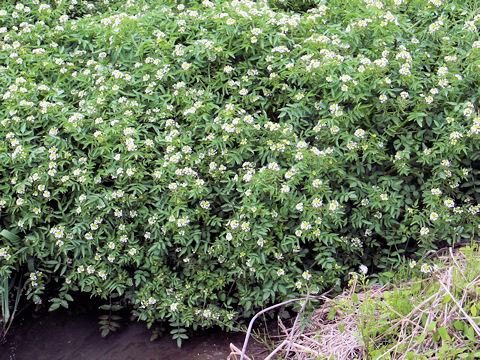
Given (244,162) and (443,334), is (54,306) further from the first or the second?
(443,334)

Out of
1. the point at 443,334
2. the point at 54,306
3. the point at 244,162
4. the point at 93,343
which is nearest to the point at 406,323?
the point at 443,334

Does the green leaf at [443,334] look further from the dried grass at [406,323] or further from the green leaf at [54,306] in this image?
the green leaf at [54,306]

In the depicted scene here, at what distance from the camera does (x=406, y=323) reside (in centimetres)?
238

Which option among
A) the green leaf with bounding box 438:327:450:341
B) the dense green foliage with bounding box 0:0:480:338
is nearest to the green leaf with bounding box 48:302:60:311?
the dense green foliage with bounding box 0:0:480:338

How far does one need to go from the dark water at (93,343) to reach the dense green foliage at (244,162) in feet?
0.62

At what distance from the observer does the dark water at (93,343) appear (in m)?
3.25

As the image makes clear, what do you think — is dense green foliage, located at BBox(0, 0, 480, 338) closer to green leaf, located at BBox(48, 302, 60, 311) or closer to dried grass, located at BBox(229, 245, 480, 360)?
green leaf, located at BBox(48, 302, 60, 311)

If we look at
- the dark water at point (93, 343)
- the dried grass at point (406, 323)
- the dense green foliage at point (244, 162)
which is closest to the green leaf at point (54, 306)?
the dense green foliage at point (244, 162)

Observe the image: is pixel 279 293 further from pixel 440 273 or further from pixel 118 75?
pixel 118 75

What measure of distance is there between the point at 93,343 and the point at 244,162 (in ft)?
5.12

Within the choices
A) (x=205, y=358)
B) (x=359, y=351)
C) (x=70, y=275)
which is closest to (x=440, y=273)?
(x=359, y=351)

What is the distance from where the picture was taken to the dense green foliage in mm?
3070

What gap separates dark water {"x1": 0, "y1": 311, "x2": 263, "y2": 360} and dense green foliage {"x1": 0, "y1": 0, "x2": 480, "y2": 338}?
7.5 inches

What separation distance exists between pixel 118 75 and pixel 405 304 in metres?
2.28
